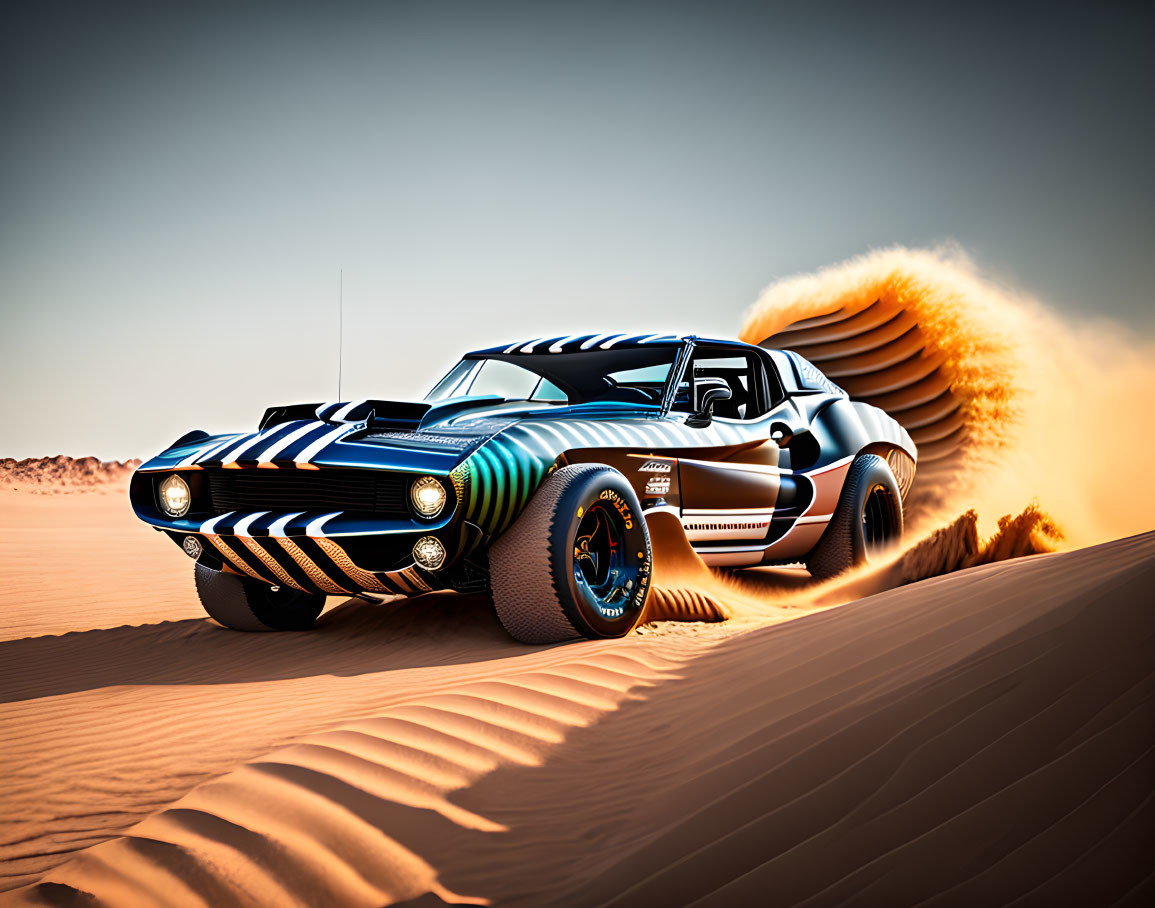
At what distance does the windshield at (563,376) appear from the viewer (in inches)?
233

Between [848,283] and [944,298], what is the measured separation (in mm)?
1168

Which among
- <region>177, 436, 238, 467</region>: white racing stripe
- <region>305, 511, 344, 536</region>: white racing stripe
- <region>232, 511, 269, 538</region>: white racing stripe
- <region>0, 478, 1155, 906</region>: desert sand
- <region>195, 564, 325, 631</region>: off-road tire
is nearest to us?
<region>0, 478, 1155, 906</region>: desert sand

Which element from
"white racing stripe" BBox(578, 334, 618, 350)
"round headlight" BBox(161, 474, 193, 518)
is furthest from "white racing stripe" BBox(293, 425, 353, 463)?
"white racing stripe" BBox(578, 334, 618, 350)

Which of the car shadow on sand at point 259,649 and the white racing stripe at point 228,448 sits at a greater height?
the white racing stripe at point 228,448

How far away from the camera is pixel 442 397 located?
589 cm

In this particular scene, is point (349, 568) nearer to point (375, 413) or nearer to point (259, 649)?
point (375, 413)

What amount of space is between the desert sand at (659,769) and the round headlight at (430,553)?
43 centimetres

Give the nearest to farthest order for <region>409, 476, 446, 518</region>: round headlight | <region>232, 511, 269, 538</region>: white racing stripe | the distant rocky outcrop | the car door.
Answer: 1. <region>409, 476, 446, 518</region>: round headlight
2. <region>232, 511, 269, 538</region>: white racing stripe
3. the car door
4. the distant rocky outcrop

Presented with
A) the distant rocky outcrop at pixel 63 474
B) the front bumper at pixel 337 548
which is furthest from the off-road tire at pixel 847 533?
the distant rocky outcrop at pixel 63 474

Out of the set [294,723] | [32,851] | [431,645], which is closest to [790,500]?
[431,645]

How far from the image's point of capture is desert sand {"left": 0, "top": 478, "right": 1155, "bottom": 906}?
5.99ft

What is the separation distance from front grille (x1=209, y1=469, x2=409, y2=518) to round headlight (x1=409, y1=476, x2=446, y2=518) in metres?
0.06

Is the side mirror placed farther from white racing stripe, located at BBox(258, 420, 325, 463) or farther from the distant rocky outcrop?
the distant rocky outcrop

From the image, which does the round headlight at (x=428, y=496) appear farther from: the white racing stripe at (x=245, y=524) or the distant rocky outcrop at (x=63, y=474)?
the distant rocky outcrop at (x=63, y=474)
